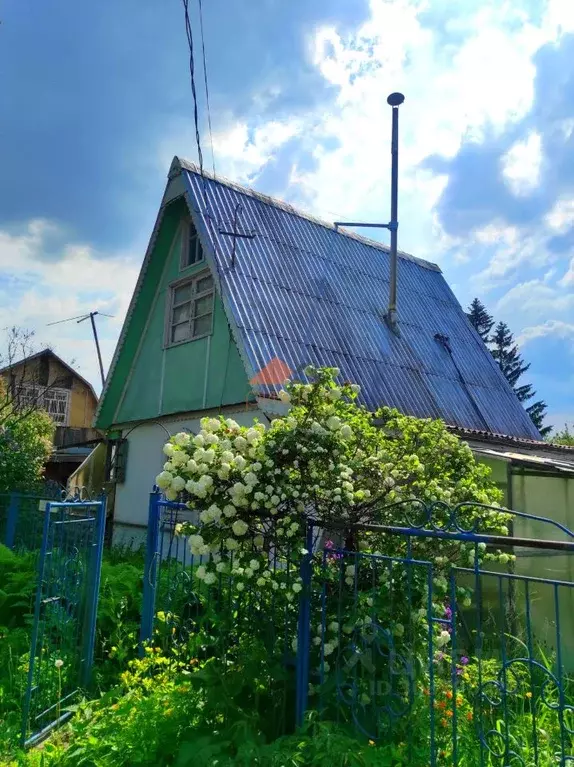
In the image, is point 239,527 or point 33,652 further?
point 33,652

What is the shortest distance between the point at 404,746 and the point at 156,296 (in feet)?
32.8

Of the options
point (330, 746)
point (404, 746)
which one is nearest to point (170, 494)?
point (330, 746)

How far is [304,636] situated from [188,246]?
350 inches

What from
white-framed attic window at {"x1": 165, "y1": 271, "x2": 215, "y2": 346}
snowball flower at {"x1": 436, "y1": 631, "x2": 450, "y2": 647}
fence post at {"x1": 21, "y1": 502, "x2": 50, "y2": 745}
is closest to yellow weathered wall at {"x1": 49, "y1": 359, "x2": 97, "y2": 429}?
white-framed attic window at {"x1": 165, "y1": 271, "x2": 215, "y2": 346}

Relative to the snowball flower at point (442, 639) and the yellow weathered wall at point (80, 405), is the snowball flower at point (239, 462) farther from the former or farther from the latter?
the yellow weathered wall at point (80, 405)

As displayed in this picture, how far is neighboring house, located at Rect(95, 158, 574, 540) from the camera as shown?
925 centimetres

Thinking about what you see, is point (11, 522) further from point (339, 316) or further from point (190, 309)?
point (339, 316)

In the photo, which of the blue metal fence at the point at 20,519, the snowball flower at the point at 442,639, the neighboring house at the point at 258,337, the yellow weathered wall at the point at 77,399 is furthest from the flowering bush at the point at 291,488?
the yellow weathered wall at the point at 77,399

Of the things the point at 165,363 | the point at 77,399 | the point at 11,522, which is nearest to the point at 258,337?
the point at 165,363

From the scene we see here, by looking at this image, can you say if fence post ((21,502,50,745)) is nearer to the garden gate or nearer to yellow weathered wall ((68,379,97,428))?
the garden gate

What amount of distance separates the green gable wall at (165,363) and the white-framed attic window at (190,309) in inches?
5.7

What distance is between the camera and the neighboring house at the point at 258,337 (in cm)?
925

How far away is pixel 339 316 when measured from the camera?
420 inches

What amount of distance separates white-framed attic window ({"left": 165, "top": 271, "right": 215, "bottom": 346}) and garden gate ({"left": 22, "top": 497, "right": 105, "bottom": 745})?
5.29 m
